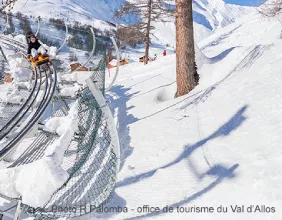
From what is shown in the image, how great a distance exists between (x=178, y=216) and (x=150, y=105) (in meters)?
4.61

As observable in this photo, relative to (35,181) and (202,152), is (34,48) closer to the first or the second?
(202,152)

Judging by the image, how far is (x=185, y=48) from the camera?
7543 mm

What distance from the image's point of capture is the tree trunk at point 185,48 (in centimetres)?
734

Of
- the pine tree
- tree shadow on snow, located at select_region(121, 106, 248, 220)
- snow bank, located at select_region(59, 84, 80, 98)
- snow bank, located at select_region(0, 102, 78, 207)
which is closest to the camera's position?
snow bank, located at select_region(0, 102, 78, 207)

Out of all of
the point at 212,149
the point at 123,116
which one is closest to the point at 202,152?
the point at 212,149

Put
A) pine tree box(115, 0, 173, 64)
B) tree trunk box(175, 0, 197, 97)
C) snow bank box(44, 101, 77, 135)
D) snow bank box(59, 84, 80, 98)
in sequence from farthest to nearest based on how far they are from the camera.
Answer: pine tree box(115, 0, 173, 64), snow bank box(59, 84, 80, 98), tree trunk box(175, 0, 197, 97), snow bank box(44, 101, 77, 135)

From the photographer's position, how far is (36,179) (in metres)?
3.15

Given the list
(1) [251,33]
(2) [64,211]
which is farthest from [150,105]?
(1) [251,33]

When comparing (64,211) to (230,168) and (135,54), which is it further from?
(135,54)

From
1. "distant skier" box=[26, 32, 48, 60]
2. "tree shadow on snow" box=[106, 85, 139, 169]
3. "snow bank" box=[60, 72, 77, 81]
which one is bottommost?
"tree shadow on snow" box=[106, 85, 139, 169]

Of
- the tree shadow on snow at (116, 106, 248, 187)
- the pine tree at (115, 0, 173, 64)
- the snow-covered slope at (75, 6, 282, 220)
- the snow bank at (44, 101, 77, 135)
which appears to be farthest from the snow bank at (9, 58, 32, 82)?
the pine tree at (115, 0, 173, 64)

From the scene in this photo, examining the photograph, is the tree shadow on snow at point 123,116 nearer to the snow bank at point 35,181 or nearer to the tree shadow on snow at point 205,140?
the tree shadow on snow at point 205,140

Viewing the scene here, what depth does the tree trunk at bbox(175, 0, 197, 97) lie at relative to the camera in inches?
289

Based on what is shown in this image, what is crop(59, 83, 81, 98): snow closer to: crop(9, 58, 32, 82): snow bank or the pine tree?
crop(9, 58, 32, 82): snow bank
